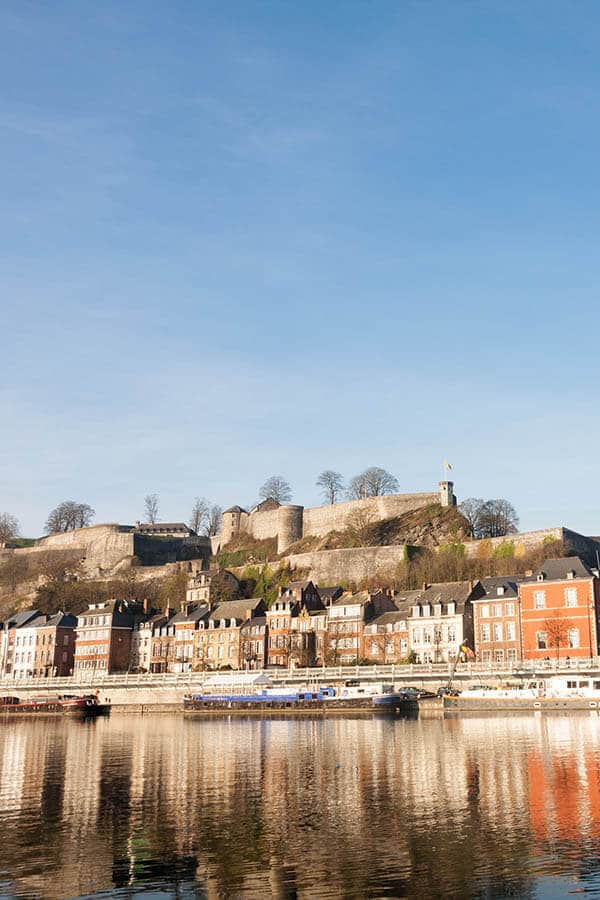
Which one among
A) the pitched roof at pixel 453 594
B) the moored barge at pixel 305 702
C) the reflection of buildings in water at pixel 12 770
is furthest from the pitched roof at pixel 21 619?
the reflection of buildings in water at pixel 12 770

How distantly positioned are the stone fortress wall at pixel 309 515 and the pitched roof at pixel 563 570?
32776 mm

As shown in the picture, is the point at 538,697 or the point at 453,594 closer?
the point at 538,697

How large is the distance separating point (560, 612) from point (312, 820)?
1916 inches

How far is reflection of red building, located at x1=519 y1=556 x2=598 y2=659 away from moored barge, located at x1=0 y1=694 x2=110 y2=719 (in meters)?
30.9

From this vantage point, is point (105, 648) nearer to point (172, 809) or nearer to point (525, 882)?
point (172, 809)

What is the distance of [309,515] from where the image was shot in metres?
112

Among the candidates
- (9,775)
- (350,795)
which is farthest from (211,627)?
(350,795)

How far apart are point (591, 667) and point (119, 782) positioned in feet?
121

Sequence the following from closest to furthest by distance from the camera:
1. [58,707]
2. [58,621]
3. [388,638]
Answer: [58,707] < [388,638] < [58,621]

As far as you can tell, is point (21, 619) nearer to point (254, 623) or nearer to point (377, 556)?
point (254, 623)

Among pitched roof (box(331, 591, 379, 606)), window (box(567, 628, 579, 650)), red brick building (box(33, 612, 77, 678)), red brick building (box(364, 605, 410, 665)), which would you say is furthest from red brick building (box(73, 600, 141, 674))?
window (box(567, 628, 579, 650))

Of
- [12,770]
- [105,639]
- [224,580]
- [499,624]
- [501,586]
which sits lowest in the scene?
[12,770]

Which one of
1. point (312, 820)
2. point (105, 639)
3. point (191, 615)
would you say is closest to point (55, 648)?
point (105, 639)

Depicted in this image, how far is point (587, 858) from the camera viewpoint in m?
15.2
